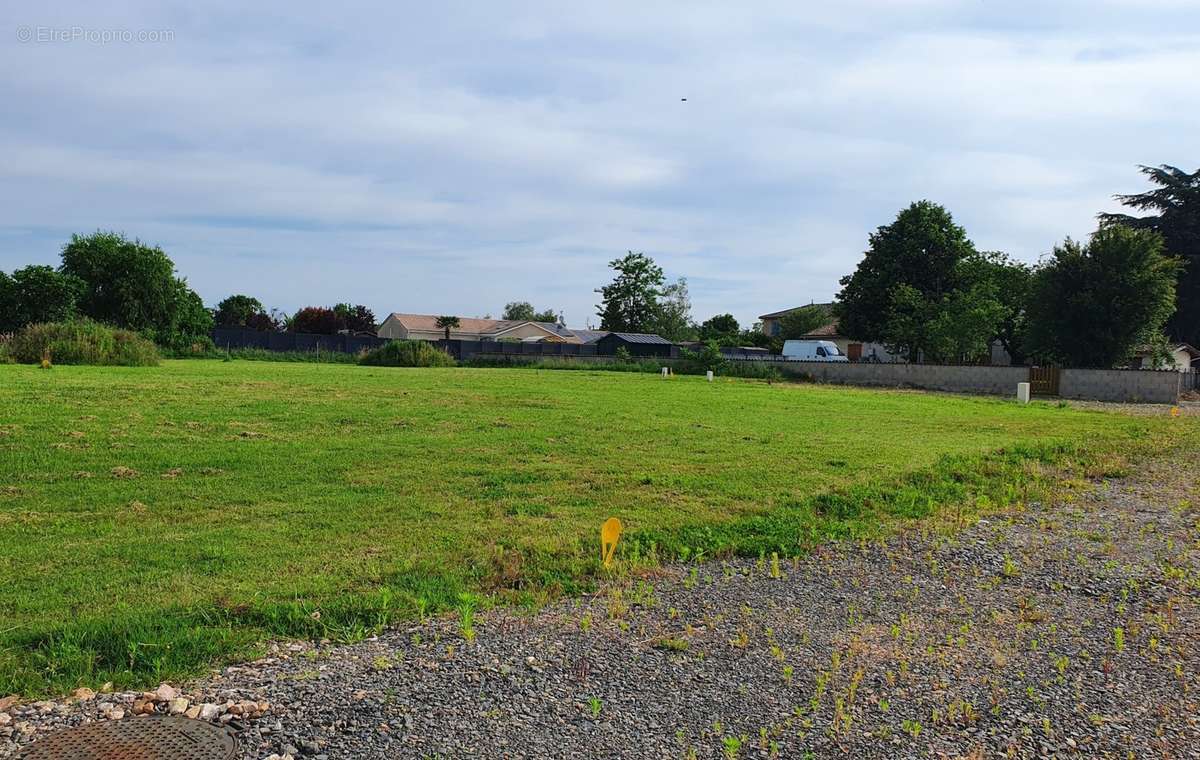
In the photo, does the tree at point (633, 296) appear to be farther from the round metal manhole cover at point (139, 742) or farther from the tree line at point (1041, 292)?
the round metal manhole cover at point (139, 742)

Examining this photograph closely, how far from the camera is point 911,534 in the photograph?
24.7ft

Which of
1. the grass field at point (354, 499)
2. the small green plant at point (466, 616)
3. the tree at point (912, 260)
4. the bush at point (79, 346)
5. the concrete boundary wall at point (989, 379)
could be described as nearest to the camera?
the small green plant at point (466, 616)

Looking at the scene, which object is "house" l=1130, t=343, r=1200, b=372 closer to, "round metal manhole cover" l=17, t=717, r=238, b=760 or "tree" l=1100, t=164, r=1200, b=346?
"tree" l=1100, t=164, r=1200, b=346

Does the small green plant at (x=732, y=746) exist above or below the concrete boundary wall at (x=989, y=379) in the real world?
below

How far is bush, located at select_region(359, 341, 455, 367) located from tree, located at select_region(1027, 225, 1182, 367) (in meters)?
28.4

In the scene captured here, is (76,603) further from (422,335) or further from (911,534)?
(422,335)

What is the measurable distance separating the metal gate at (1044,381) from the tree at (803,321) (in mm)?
45021

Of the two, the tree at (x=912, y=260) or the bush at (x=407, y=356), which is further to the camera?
the tree at (x=912, y=260)

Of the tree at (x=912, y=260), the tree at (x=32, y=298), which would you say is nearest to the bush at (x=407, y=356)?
the tree at (x=32, y=298)

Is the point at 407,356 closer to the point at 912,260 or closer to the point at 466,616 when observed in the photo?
the point at 912,260

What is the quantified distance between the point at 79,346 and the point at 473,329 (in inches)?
2575

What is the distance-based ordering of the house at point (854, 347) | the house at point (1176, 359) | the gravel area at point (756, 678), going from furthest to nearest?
the house at point (854, 347)
the house at point (1176, 359)
the gravel area at point (756, 678)

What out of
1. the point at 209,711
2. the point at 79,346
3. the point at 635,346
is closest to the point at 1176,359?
the point at 635,346

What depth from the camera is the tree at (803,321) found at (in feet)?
255
